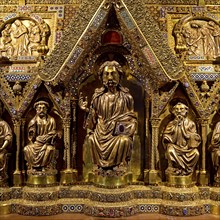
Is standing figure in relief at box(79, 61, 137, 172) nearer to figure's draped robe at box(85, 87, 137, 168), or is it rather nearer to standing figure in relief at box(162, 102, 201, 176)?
figure's draped robe at box(85, 87, 137, 168)

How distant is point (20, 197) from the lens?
4.55 meters

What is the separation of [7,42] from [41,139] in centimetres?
169

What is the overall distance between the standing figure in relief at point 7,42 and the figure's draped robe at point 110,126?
1.56 m

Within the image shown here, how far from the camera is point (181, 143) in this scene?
440cm

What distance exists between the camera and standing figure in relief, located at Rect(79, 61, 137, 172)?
14.0ft

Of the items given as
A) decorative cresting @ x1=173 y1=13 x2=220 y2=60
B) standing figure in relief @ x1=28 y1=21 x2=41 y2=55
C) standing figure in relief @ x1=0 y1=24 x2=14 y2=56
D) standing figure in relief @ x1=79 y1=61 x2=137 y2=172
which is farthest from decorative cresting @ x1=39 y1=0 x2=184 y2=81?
standing figure in relief @ x1=0 y1=24 x2=14 y2=56

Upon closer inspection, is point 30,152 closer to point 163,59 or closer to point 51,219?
point 51,219

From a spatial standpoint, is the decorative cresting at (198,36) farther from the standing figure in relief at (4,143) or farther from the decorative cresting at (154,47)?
the standing figure in relief at (4,143)

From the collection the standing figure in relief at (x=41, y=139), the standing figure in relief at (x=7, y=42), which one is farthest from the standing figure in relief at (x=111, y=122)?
the standing figure in relief at (x=7, y=42)

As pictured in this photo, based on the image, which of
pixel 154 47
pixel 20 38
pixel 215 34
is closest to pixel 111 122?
pixel 154 47

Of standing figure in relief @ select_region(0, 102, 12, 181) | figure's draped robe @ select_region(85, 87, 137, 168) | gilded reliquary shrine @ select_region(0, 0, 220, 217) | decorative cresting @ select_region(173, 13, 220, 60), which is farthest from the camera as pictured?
decorative cresting @ select_region(173, 13, 220, 60)

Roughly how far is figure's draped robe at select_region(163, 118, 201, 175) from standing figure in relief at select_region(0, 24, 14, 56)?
264 centimetres

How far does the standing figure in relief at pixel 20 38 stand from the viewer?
503 centimetres

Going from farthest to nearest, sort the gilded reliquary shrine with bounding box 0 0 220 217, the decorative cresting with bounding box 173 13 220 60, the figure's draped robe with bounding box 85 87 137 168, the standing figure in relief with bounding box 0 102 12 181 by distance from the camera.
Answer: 1. the decorative cresting with bounding box 173 13 220 60
2. the standing figure in relief with bounding box 0 102 12 181
3. the gilded reliquary shrine with bounding box 0 0 220 217
4. the figure's draped robe with bounding box 85 87 137 168
